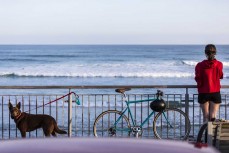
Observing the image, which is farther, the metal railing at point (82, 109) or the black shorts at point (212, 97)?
the metal railing at point (82, 109)

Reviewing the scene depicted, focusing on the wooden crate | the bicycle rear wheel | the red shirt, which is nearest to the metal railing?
the red shirt

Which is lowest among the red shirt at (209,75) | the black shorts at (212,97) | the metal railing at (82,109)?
the metal railing at (82,109)

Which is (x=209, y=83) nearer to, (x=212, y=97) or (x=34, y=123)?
(x=212, y=97)

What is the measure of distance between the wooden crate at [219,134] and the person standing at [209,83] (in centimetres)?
207

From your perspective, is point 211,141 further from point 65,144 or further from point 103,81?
point 103,81

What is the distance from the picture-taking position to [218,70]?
8.81 meters

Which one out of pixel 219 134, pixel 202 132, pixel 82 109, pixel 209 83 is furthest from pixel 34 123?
pixel 219 134

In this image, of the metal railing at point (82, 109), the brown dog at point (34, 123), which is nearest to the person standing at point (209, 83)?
the metal railing at point (82, 109)

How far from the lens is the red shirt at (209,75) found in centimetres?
880

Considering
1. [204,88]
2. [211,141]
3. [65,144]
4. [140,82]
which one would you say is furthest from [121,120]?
[140,82]

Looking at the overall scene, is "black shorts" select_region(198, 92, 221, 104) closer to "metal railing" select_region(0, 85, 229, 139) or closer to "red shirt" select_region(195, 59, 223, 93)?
"red shirt" select_region(195, 59, 223, 93)

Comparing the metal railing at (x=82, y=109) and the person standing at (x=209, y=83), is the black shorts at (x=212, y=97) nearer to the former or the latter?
the person standing at (x=209, y=83)

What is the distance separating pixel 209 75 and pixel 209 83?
0.42 feet

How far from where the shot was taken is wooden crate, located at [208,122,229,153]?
262 inches
